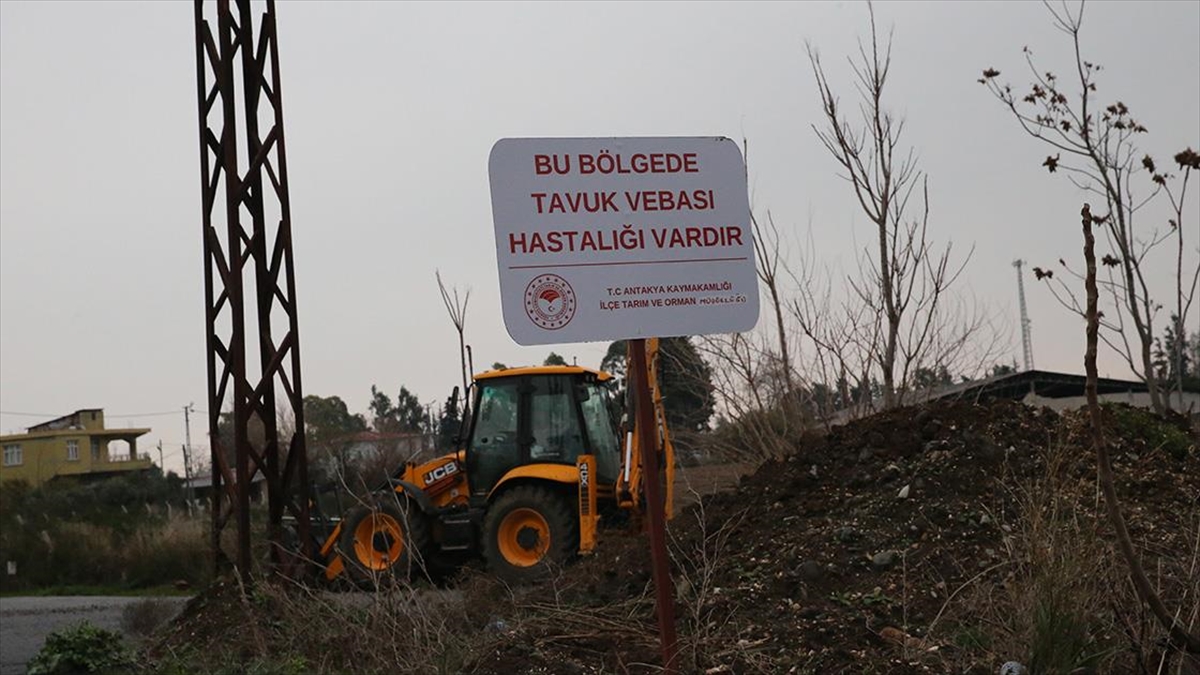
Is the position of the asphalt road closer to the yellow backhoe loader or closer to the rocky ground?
the yellow backhoe loader

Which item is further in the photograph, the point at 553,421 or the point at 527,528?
the point at 553,421

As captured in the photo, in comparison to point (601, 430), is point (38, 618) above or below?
below

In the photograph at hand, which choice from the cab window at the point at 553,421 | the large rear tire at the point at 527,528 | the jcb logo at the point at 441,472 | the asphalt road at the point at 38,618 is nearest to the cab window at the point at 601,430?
the cab window at the point at 553,421

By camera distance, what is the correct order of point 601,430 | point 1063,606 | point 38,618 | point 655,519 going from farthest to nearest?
point 38,618 < point 601,430 < point 1063,606 < point 655,519

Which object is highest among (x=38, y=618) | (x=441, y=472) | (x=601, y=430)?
(x=601, y=430)

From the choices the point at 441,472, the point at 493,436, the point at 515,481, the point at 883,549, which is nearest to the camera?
the point at 883,549

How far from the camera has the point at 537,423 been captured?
15.5m

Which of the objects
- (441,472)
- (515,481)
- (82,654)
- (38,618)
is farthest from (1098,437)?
(38,618)

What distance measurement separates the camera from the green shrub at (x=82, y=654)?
12008mm

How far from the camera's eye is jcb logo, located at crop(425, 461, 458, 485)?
1617 centimetres

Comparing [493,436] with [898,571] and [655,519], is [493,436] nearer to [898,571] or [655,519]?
[898,571]

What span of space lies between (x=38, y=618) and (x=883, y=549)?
16513mm

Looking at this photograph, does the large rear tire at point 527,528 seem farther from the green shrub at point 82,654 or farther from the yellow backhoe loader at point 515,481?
the green shrub at point 82,654

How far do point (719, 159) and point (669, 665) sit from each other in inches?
76.1
